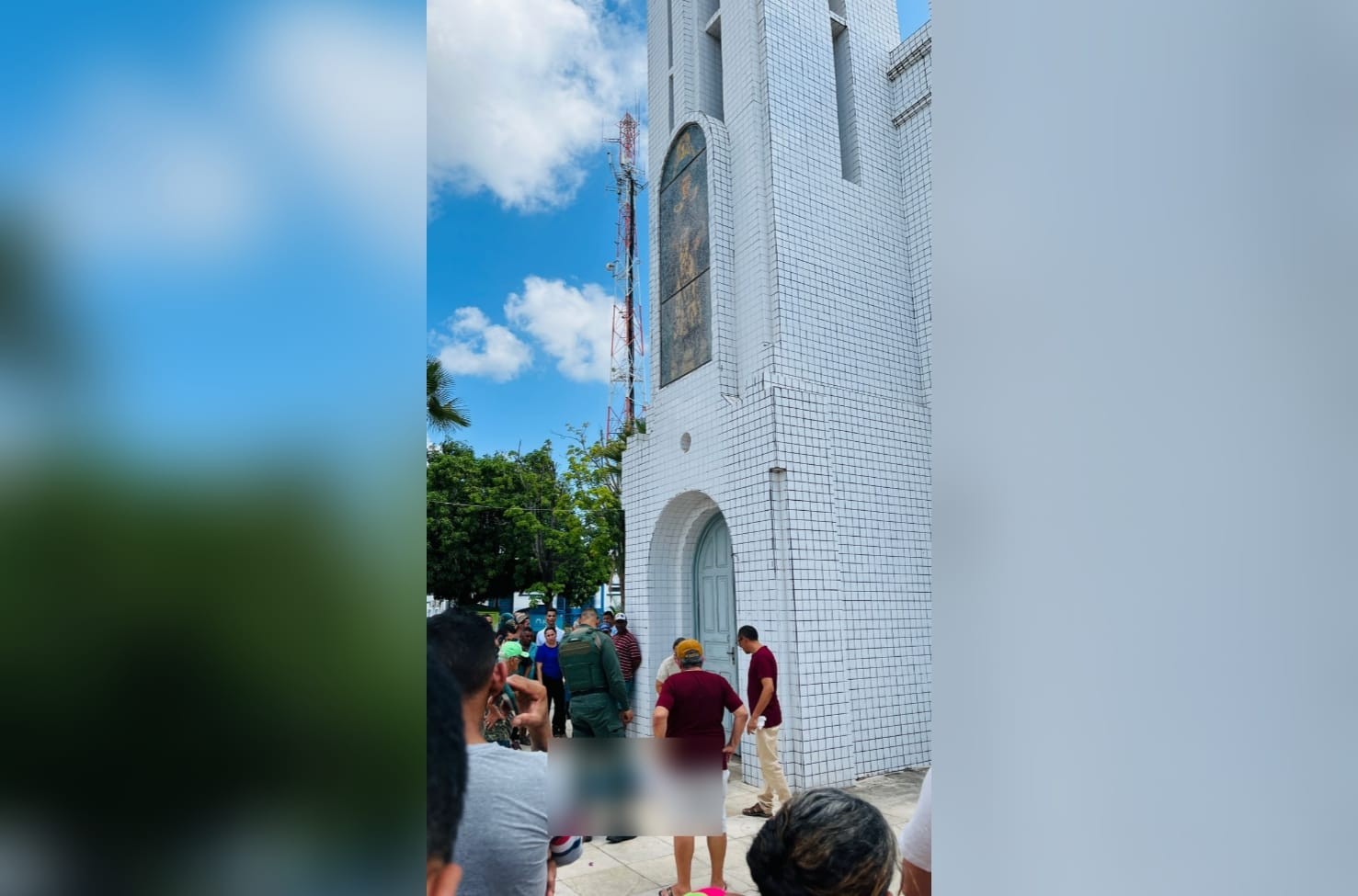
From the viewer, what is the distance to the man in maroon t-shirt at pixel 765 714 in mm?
5402

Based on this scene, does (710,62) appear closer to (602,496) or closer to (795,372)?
(795,372)

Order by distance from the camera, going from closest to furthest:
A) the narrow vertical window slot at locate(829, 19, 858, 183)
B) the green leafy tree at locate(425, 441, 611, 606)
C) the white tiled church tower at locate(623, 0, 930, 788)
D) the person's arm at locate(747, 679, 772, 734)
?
1. the person's arm at locate(747, 679, 772, 734)
2. the white tiled church tower at locate(623, 0, 930, 788)
3. the narrow vertical window slot at locate(829, 19, 858, 183)
4. the green leafy tree at locate(425, 441, 611, 606)

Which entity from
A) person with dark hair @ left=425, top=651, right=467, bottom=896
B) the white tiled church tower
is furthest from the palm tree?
person with dark hair @ left=425, top=651, right=467, bottom=896

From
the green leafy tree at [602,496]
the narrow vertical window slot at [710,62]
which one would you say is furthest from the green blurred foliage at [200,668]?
the green leafy tree at [602,496]

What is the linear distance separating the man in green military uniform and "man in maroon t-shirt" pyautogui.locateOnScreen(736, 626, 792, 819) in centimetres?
96

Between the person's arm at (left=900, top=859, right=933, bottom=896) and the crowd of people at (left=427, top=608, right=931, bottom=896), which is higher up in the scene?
the crowd of people at (left=427, top=608, right=931, bottom=896)

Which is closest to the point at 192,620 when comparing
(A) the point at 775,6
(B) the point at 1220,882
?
(B) the point at 1220,882

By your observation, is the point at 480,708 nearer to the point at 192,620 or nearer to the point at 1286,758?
the point at 192,620

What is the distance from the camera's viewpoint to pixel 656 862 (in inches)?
194

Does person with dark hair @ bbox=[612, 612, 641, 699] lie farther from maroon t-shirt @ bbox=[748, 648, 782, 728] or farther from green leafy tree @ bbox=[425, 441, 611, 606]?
green leafy tree @ bbox=[425, 441, 611, 606]

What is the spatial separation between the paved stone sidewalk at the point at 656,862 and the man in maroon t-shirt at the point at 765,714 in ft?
0.75

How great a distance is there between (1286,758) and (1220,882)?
13 cm

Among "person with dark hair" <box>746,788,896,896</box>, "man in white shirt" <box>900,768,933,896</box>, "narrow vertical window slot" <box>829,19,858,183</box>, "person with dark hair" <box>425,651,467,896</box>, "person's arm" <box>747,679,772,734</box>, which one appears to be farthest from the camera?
"narrow vertical window slot" <box>829,19,858,183</box>

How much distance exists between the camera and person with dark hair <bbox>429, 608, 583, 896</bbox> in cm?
119
